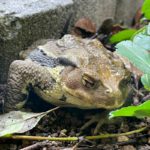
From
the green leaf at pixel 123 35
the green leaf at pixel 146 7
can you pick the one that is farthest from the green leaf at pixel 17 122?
the green leaf at pixel 123 35

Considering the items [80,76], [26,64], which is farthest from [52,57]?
[80,76]

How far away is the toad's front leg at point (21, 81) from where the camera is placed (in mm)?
2715

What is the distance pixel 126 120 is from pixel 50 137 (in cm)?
60

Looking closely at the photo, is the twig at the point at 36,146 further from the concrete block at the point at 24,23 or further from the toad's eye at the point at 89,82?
the concrete block at the point at 24,23

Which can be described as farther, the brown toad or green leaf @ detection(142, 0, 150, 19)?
green leaf @ detection(142, 0, 150, 19)

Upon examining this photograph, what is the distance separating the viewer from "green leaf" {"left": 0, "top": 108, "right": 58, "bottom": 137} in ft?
7.59

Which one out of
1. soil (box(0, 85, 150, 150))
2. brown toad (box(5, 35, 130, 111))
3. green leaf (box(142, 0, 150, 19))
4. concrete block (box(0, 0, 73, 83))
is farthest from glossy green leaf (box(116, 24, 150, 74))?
concrete block (box(0, 0, 73, 83))

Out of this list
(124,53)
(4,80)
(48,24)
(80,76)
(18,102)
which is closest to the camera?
(124,53)

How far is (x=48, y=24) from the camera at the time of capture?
10.7ft

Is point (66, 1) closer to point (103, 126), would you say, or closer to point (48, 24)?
point (48, 24)

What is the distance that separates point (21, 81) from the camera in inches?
108

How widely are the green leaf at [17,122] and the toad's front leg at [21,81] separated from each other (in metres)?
0.16

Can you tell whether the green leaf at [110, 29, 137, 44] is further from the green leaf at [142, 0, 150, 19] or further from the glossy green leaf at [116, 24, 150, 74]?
the glossy green leaf at [116, 24, 150, 74]

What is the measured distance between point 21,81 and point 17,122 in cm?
41
